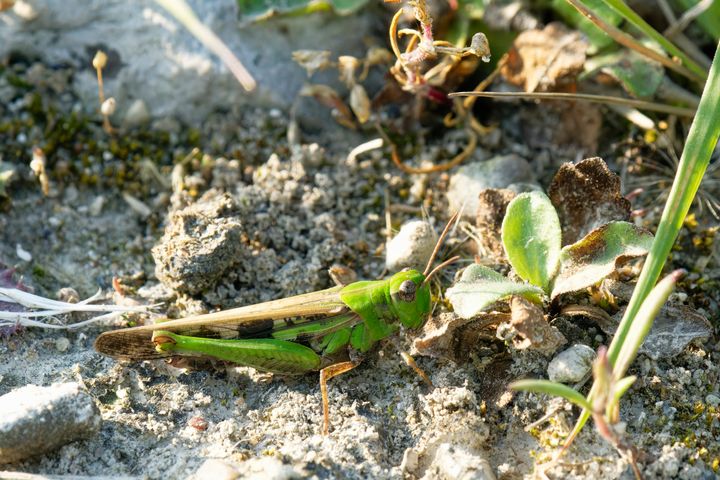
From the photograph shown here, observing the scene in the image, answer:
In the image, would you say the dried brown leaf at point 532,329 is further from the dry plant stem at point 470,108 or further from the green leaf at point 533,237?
the dry plant stem at point 470,108

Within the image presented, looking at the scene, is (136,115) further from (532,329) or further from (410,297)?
(532,329)

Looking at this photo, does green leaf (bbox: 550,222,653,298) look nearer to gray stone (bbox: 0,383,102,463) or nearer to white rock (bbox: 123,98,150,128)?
gray stone (bbox: 0,383,102,463)

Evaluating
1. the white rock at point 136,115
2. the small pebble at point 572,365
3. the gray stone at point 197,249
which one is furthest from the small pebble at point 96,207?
the small pebble at point 572,365

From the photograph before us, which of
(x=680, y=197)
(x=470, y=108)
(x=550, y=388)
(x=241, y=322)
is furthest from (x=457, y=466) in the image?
(x=470, y=108)

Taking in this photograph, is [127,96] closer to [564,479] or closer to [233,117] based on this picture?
[233,117]

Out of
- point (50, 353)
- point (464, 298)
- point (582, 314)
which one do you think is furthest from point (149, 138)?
point (582, 314)

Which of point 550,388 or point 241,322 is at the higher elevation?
point 550,388
